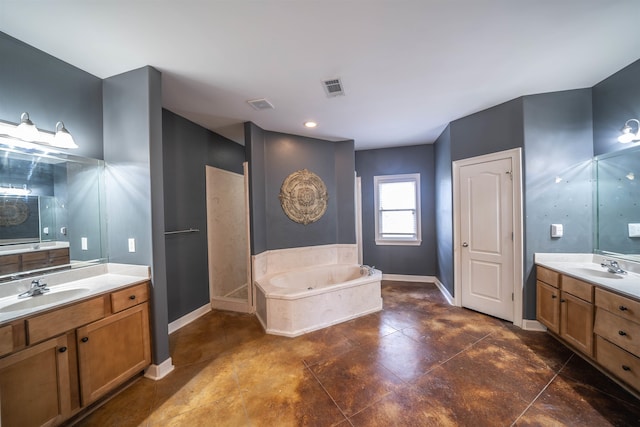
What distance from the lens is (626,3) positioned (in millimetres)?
1438

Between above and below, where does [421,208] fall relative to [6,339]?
above

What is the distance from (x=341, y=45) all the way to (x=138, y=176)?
1906mm

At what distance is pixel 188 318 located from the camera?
2977 millimetres

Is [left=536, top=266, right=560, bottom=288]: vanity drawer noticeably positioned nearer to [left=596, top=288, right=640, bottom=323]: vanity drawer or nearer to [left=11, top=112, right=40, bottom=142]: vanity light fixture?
[left=596, top=288, right=640, bottom=323]: vanity drawer

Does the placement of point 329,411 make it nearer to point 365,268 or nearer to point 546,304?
point 365,268

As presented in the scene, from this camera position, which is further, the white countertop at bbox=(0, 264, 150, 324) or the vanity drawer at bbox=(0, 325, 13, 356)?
the white countertop at bbox=(0, 264, 150, 324)

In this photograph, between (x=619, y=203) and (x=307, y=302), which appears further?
(x=307, y=302)

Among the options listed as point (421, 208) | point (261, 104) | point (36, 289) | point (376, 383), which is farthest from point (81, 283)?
point (421, 208)

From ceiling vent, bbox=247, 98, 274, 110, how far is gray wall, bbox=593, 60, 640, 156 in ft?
10.9

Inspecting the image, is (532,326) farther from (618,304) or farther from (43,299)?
(43,299)

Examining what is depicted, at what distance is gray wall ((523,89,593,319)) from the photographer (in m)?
2.49

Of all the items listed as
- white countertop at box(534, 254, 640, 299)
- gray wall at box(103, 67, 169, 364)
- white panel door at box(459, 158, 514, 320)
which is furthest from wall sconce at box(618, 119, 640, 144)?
gray wall at box(103, 67, 169, 364)

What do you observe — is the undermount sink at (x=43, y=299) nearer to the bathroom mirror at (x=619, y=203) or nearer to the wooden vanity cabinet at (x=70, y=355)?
the wooden vanity cabinet at (x=70, y=355)

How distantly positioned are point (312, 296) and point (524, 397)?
188 cm
